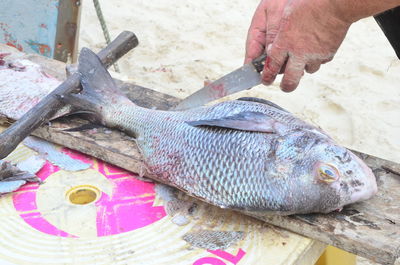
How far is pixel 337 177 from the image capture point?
5.79 feet

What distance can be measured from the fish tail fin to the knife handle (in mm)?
658

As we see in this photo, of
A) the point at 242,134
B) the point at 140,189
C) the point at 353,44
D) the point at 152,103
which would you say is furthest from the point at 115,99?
the point at 353,44

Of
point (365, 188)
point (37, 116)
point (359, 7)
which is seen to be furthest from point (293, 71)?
point (37, 116)

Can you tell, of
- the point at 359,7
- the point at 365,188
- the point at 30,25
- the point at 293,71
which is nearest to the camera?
the point at 359,7

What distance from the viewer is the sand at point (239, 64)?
12.9 feet

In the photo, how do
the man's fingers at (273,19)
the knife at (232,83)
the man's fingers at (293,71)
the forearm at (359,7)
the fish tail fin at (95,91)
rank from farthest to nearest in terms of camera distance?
the fish tail fin at (95,91)
the knife at (232,83)
the man's fingers at (273,19)
the man's fingers at (293,71)
the forearm at (359,7)

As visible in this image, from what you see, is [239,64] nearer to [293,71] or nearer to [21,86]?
[21,86]

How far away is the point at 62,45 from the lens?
345 centimetres

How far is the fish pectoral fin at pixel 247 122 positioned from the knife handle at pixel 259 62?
232 mm

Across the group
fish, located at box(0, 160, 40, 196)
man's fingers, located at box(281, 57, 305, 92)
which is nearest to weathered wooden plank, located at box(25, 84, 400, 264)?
fish, located at box(0, 160, 40, 196)

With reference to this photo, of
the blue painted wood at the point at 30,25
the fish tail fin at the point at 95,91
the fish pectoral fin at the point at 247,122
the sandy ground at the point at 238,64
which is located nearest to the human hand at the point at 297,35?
the fish pectoral fin at the point at 247,122

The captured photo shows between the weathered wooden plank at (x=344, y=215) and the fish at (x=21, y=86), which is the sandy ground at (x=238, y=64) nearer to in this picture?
the fish at (x=21, y=86)

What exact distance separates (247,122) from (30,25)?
225 centimetres

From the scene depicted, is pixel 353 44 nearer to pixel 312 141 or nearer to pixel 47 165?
pixel 312 141
